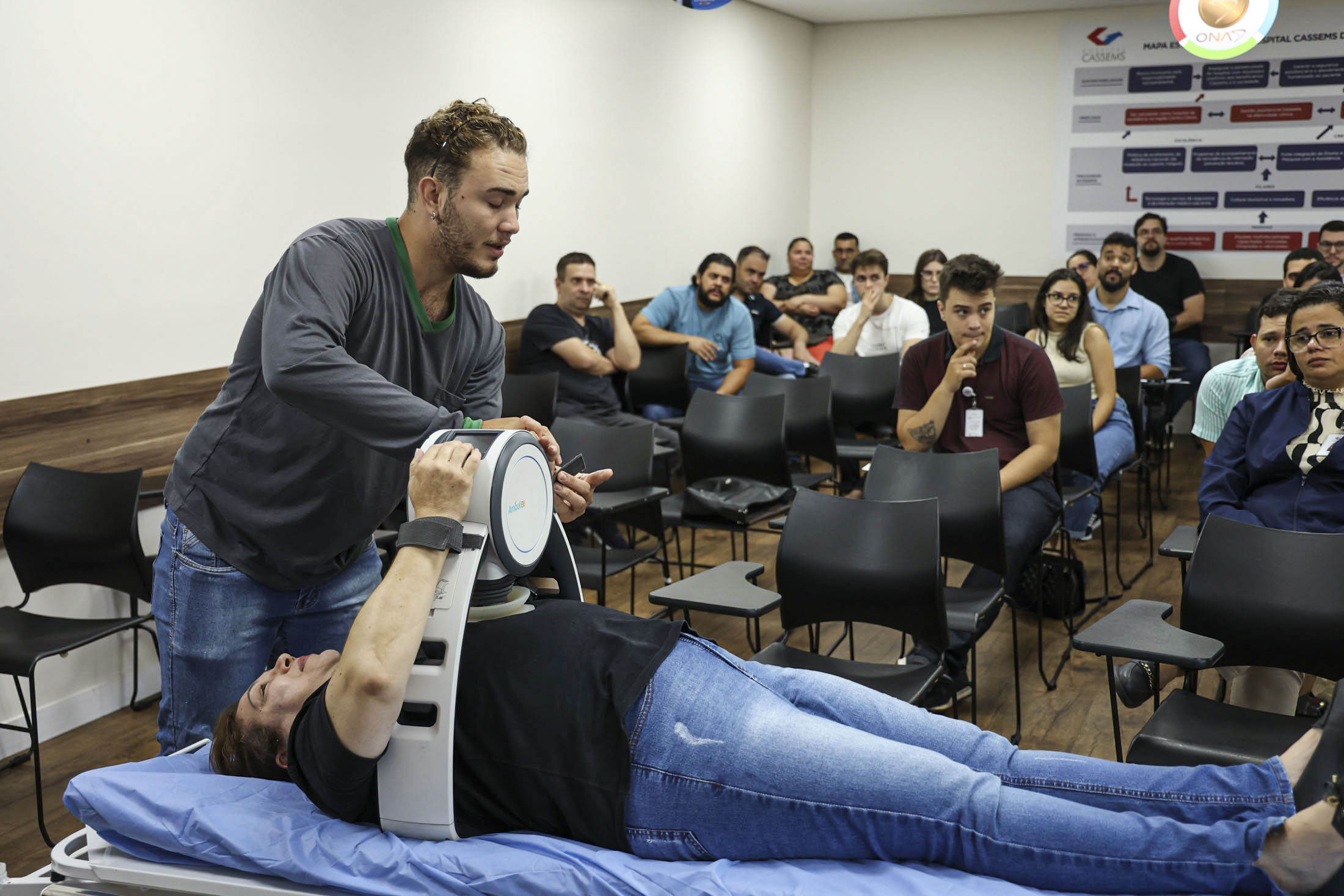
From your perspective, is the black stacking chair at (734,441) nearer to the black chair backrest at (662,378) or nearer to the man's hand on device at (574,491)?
the black chair backrest at (662,378)

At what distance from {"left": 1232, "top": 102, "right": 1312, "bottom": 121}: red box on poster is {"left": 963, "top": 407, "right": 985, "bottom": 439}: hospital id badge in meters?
5.19

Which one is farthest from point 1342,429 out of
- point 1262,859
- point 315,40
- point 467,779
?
point 315,40

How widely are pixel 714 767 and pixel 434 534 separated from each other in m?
0.54

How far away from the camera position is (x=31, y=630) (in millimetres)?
2863

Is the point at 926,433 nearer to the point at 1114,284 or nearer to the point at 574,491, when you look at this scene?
the point at 574,491

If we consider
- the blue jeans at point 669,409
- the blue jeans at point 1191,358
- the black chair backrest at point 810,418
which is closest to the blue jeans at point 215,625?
the black chair backrest at point 810,418

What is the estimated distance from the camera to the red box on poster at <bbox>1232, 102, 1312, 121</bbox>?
731cm

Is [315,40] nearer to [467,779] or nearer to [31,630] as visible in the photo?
[31,630]

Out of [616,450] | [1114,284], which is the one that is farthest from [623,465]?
[1114,284]

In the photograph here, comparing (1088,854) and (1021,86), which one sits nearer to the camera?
(1088,854)

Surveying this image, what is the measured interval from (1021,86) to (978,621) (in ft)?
20.7

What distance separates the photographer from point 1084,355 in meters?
4.72

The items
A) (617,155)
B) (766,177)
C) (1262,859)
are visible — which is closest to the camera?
(1262,859)

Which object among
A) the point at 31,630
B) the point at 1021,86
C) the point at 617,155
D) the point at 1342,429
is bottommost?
the point at 31,630
